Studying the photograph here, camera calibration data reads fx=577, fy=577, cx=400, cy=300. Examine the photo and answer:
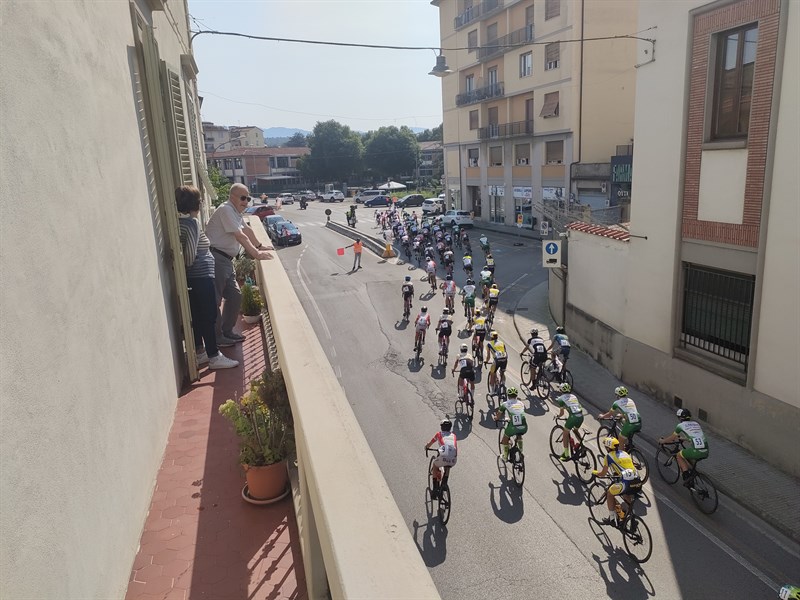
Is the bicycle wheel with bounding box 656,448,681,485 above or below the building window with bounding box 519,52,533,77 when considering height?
below

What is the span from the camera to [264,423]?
403cm

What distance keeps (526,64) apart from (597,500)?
3442 centimetres

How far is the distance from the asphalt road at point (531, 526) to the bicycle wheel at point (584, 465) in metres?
0.16

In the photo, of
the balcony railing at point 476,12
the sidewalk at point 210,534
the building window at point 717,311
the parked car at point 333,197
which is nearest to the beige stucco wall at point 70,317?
the sidewalk at point 210,534

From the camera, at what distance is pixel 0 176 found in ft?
6.42

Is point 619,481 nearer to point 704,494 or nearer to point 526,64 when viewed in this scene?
point 704,494

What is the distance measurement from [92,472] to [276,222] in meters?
37.8

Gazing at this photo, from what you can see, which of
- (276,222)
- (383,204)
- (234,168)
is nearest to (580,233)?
(276,222)

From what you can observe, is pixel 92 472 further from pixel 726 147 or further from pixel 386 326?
pixel 386 326

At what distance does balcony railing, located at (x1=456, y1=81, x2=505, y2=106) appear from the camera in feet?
132

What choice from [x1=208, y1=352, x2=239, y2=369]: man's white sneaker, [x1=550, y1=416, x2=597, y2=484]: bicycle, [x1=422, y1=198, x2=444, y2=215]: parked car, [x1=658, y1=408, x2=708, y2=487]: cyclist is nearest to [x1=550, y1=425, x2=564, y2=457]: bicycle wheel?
[x1=550, y1=416, x2=597, y2=484]: bicycle

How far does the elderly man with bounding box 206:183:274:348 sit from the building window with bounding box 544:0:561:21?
33315 millimetres

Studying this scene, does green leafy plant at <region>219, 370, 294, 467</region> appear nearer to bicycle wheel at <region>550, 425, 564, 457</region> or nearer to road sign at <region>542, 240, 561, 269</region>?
bicycle wheel at <region>550, 425, 564, 457</region>

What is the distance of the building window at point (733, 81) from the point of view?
1052cm
